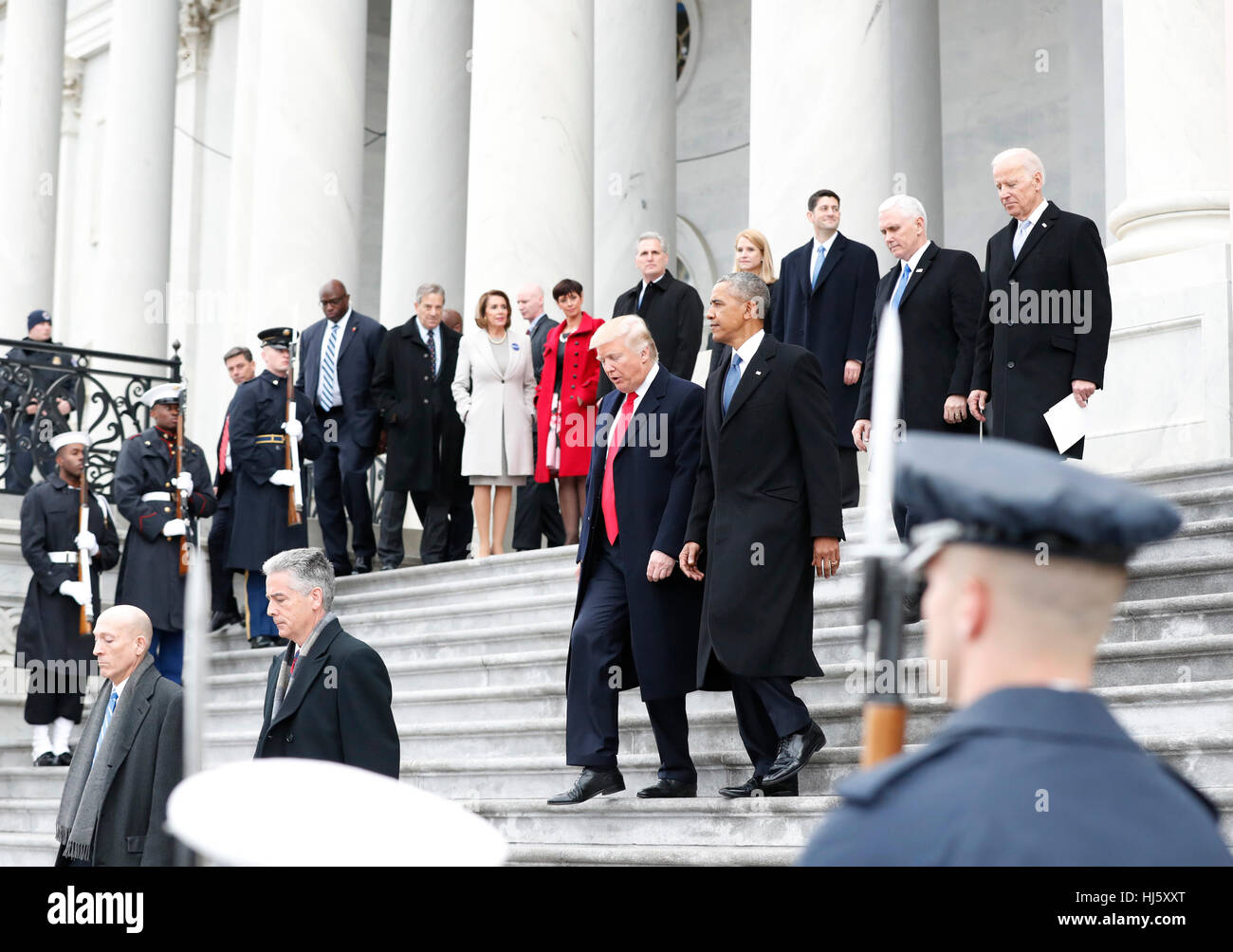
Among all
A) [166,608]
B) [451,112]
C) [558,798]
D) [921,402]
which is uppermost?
[451,112]

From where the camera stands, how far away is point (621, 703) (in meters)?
8.46

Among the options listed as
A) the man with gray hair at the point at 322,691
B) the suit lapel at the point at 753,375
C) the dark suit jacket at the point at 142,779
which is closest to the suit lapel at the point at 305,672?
the man with gray hair at the point at 322,691

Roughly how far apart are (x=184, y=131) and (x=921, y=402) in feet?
59.8

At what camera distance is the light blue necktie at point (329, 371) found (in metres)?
12.5

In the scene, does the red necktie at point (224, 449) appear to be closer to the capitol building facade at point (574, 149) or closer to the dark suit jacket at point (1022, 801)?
the capitol building facade at point (574, 149)

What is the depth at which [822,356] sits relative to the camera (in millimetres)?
9570

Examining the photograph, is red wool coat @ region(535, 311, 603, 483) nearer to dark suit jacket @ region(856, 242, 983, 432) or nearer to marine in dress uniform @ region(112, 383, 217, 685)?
marine in dress uniform @ region(112, 383, 217, 685)

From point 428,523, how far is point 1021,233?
5.67 meters

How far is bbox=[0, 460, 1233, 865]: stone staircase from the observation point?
6418 mm

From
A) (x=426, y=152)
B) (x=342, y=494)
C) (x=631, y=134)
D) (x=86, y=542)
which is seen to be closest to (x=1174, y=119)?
(x=342, y=494)
